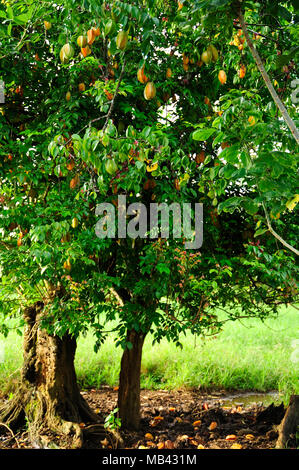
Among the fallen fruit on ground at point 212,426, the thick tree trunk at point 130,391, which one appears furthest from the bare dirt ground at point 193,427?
the thick tree trunk at point 130,391

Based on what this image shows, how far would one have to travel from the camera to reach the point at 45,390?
172 inches

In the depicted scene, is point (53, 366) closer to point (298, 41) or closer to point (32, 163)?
point (32, 163)

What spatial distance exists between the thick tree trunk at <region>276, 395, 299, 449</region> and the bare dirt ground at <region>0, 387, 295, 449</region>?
0.22 feet

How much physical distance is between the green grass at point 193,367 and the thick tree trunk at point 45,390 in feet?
4.42

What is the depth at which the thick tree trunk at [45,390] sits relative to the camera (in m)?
4.26

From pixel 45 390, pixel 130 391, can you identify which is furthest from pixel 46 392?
pixel 130 391

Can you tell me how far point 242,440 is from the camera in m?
4.17

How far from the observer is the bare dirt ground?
4098mm

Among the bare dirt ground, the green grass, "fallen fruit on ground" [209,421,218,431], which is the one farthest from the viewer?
the green grass

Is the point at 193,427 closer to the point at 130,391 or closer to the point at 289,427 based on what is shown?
the point at 130,391

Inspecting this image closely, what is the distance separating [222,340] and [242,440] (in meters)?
4.29

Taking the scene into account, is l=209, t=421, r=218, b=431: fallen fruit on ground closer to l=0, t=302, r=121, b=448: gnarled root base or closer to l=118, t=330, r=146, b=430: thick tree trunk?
l=118, t=330, r=146, b=430: thick tree trunk

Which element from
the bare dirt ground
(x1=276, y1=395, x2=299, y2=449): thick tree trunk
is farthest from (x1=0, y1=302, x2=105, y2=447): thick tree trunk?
(x1=276, y1=395, x2=299, y2=449): thick tree trunk
